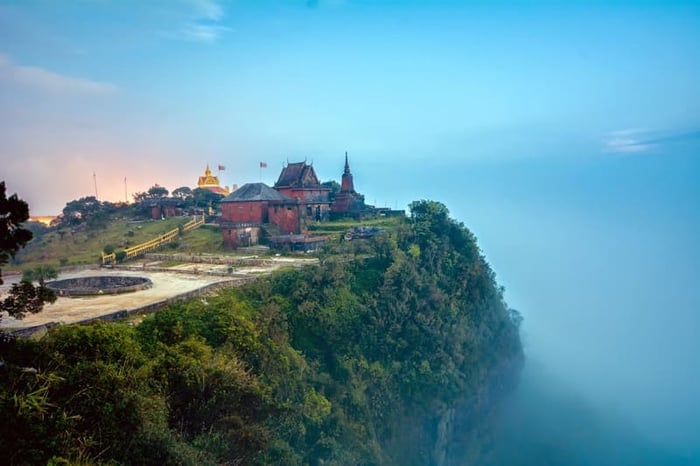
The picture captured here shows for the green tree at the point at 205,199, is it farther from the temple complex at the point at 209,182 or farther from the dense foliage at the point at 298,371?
the dense foliage at the point at 298,371

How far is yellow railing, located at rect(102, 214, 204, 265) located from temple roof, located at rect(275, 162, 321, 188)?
8653 mm

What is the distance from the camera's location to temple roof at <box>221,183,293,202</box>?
38531 mm

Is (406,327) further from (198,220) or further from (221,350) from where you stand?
(198,220)

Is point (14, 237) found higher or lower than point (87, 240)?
higher

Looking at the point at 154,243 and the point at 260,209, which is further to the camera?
the point at 260,209

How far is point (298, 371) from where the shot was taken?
1878 centimetres

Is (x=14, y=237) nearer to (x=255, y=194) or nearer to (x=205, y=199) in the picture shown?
(x=255, y=194)

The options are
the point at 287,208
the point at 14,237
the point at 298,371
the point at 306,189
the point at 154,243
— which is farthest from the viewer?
the point at 306,189

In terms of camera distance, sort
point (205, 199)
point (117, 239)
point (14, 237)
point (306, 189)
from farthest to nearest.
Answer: point (205, 199)
point (306, 189)
point (117, 239)
point (14, 237)

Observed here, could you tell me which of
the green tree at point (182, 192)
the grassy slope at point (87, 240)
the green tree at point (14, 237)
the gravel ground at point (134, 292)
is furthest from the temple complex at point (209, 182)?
the green tree at point (14, 237)

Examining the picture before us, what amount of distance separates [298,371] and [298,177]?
27617 millimetres

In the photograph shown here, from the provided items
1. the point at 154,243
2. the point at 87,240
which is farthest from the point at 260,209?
the point at 87,240

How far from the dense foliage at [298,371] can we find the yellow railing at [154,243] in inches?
588

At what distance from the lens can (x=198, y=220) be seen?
43.1 m
